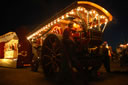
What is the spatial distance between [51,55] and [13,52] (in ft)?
23.6

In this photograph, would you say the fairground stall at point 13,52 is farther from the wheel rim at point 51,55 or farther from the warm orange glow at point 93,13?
the wheel rim at point 51,55

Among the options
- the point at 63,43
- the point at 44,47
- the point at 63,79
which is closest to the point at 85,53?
the point at 63,43

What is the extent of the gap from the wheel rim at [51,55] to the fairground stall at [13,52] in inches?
169

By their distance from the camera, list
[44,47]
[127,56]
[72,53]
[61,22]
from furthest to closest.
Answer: [127,56], [61,22], [44,47], [72,53]

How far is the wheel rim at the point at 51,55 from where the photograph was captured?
12.7ft

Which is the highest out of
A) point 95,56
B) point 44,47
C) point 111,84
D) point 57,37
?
point 57,37

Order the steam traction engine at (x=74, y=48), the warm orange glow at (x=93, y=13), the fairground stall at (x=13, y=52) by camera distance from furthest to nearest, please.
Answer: the fairground stall at (x=13, y=52) < the warm orange glow at (x=93, y=13) < the steam traction engine at (x=74, y=48)

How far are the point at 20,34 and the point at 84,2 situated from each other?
572cm

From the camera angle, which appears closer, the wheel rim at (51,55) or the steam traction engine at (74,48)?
the steam traction engine at (74,48)

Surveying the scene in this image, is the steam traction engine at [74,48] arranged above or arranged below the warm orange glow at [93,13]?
below

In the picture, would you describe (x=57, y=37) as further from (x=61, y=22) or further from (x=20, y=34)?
(x=20, y=34)

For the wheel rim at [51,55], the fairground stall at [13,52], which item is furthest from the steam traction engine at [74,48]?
the fairground stall at [13,52]

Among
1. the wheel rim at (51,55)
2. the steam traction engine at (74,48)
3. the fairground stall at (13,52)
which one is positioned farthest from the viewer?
the fairground stall at (13,52)

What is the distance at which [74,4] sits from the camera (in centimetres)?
432
